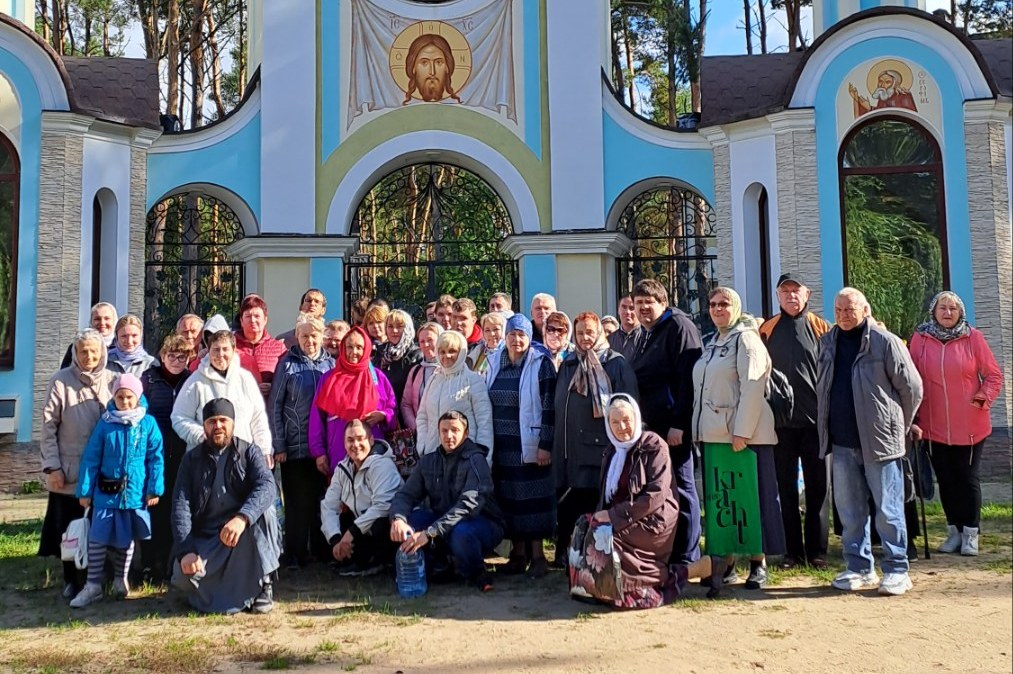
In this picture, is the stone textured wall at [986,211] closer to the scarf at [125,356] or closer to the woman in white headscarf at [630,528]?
the woman in white headscarf at [630,528]

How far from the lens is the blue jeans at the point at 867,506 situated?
201 inches

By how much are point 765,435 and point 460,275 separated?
8.13 m

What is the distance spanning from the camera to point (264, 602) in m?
5.12

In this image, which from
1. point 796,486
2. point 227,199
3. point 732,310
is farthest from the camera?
point 227,199

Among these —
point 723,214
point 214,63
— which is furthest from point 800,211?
point 214,63

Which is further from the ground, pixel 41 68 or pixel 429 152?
pixel 41 68

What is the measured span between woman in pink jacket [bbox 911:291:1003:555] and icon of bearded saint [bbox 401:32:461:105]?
6786 mm

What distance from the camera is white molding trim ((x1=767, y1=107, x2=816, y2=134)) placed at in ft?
33.8

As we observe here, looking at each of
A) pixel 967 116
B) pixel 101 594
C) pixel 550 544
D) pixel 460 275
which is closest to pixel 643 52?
pixel 460 275

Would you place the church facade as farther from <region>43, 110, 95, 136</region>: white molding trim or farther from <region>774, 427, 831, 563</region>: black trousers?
<region>774, 427, 831, 563</region>: black trousers

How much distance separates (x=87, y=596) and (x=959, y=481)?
5250 millimetres

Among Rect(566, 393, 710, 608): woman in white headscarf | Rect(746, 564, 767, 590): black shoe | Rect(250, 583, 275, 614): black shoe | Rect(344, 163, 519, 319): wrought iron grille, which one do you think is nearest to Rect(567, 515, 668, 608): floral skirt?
Rect(566, 393, 710, 608): woman in white headscarf

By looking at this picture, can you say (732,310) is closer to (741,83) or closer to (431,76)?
(741,83)

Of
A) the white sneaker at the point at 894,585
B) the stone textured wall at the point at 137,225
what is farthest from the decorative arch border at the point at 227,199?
the white sneaker at the point at 894,585
